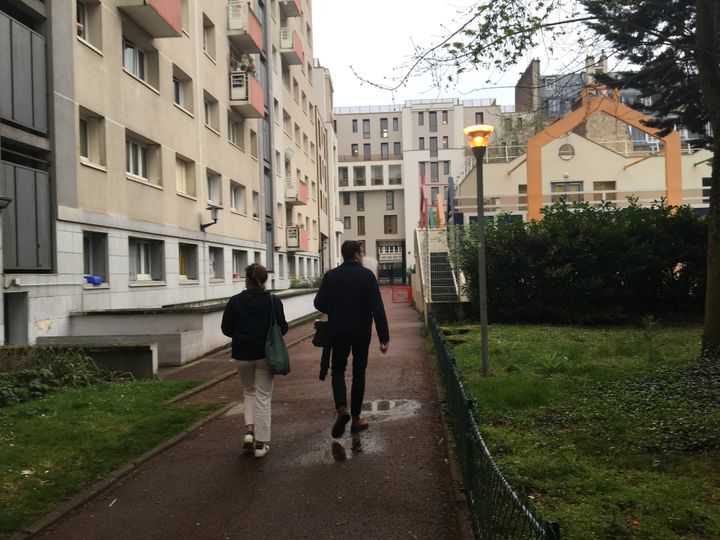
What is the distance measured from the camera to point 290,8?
35.7m

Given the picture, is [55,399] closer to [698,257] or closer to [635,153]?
[698,257]

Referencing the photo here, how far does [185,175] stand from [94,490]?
1593 cm

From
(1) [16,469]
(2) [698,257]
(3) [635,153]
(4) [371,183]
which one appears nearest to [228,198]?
(2) [698,257]

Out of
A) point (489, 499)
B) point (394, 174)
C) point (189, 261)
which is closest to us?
point (489, 499)

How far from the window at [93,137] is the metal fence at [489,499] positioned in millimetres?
11946

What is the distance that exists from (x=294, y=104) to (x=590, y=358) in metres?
31.5

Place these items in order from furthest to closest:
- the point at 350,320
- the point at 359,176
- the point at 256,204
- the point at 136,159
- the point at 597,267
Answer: the point at 359,176 < the point at 256,204 < the point at 136,159 < the point at 597,267 < the point at 350,320

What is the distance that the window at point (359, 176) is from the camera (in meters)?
77.9

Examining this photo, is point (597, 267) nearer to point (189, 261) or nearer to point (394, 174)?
point (189, 261)

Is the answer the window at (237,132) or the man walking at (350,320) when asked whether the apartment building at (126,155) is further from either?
the man walking at (350,320)

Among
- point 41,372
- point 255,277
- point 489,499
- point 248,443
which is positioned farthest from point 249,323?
point 41,372

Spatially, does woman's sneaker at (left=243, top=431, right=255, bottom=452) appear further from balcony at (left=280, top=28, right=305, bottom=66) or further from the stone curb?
balcony at (left=280, top=28, right=305, bottom=66)

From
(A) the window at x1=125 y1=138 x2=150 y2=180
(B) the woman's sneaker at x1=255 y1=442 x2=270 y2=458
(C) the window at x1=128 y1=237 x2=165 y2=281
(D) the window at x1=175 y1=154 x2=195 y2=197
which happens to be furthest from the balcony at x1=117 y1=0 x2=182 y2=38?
(B) the woman's sneaker at x1=255 y1=442 x2=270 y2=458

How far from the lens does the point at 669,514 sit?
3.76 m
